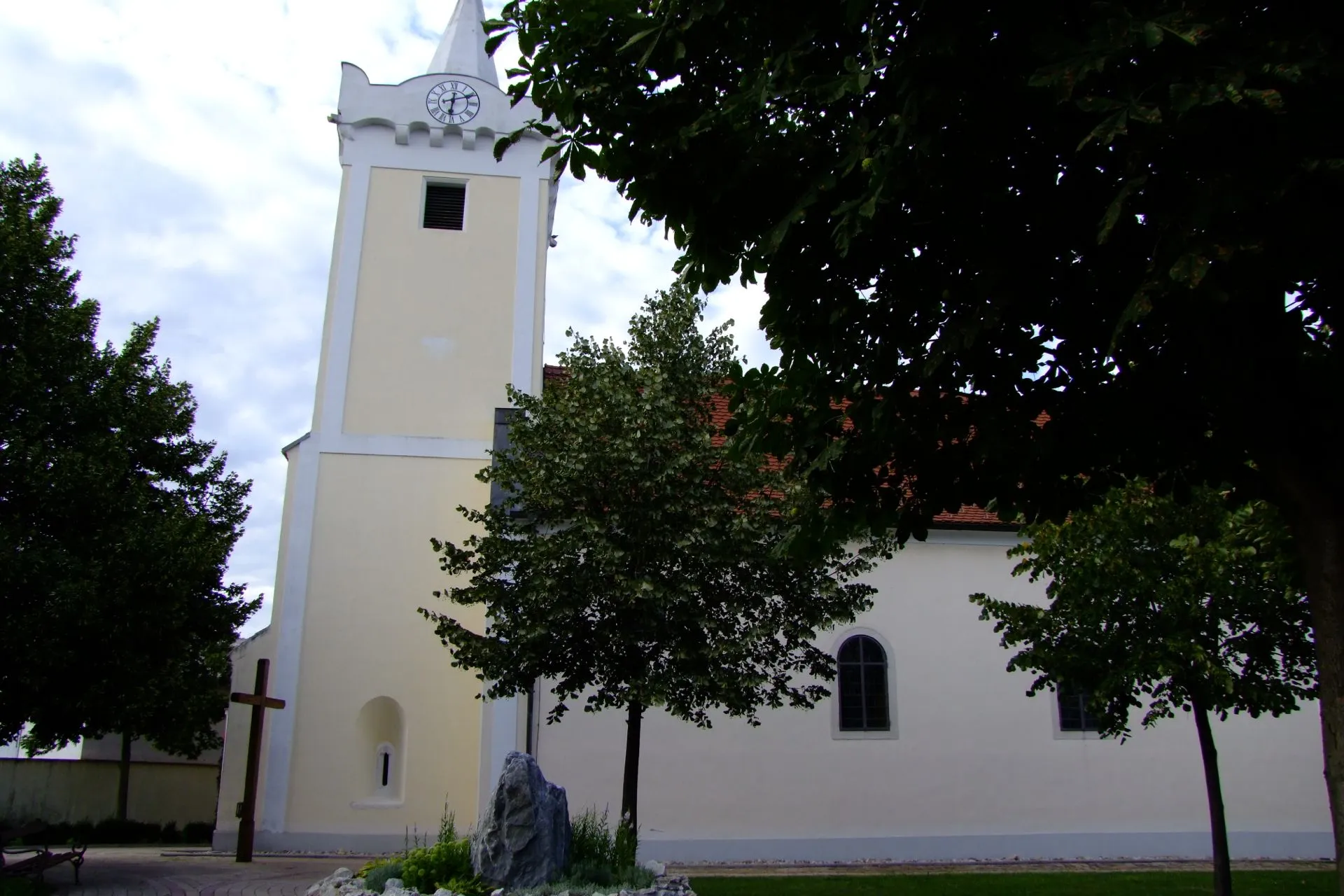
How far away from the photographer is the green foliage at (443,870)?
9.09 meters

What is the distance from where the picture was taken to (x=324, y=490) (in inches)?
745

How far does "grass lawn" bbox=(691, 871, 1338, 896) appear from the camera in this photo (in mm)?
13164

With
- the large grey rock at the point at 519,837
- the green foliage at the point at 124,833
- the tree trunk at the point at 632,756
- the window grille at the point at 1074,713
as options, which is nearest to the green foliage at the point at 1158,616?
the tree trunk at the point at 632,756

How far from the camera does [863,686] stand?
17.9m

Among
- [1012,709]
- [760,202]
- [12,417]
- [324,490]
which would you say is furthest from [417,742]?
[760,202]

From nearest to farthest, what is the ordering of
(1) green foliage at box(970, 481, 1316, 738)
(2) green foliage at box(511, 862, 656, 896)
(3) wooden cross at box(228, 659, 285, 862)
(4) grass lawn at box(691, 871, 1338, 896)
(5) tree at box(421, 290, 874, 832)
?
(2) green foliage at box(511, 862, 656, 896) < (1) green foliage at box(970, 481, 1316, 738) < (5) tree at box(421, 290, 874, 832) < (4) grass lawn at box(691, 871, 1338, 896) < (3) wooden cross at box(228, 659, 285, 862)

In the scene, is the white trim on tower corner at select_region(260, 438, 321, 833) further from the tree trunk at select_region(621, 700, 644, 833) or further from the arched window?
the arched window

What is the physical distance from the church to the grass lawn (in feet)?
6.71

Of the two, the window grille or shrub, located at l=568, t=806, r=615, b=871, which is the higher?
the window grille

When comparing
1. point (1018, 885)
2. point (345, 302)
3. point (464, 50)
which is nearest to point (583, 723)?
point (1018, 885)

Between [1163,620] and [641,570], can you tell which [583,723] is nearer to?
[641,570]

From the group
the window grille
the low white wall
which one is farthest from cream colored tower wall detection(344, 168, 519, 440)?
the low white wall

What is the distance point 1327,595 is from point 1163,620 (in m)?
6.49

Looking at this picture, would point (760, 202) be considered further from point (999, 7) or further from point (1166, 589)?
point (1166, 589)
